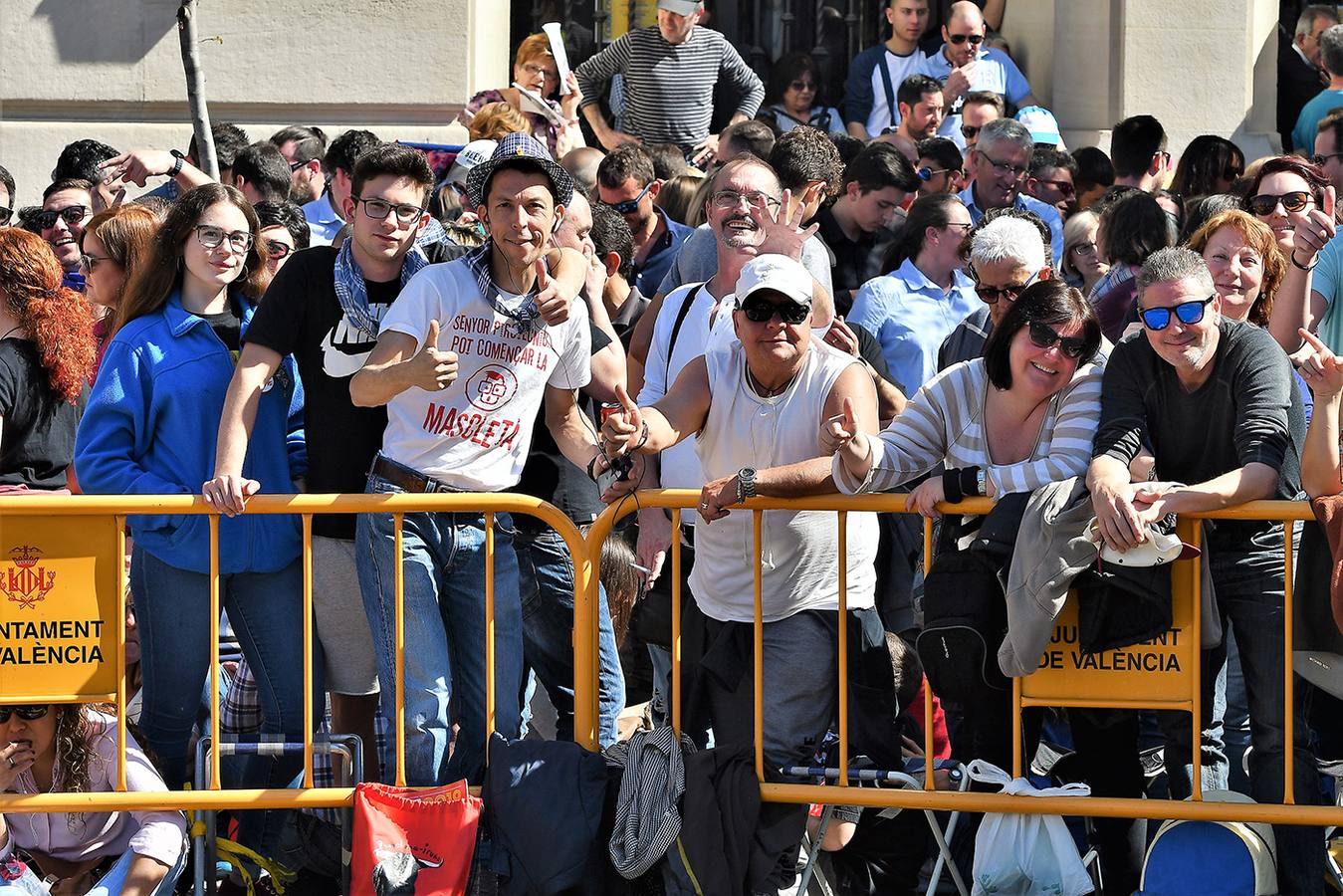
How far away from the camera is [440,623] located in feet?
18.4

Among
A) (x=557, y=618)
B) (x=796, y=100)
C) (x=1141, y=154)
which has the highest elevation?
Answer: (x=796, y=100)

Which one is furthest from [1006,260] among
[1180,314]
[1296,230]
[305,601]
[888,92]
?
[888,92]

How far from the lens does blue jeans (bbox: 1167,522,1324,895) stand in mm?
5367

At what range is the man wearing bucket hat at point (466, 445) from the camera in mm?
5555

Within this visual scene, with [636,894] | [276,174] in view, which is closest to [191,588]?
[636,894]

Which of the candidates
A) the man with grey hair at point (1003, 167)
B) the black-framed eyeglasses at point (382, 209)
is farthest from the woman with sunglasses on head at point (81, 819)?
the man with grey hair at point (1003, 167)

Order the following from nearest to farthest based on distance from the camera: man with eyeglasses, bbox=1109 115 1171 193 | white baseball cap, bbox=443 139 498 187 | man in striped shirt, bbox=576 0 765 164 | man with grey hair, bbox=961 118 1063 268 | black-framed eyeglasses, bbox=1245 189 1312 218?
black-framed eyeglasses, bbox=1245 189 1312 218
white baseball cap, bbox=443 139 498 187
man with grey hair, bbox=961 118 1063 268
man with eyeglasses, bbox=1109 115 1171 193
man in striped shirt, bbox=576 0 765 164

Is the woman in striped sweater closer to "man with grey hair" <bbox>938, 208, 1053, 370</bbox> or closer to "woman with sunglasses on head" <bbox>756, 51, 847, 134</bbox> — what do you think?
"man with grey hair" <bbox>938, 208, 1053, 370</bbox>

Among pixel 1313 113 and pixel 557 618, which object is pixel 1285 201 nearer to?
pixel 557 618

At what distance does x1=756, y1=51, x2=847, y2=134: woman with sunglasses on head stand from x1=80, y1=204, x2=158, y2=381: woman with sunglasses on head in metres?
5.67

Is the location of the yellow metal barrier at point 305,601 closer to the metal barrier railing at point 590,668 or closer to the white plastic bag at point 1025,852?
the metal barrier railing at point 590,668

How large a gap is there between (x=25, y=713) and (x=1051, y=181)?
19.5 ft

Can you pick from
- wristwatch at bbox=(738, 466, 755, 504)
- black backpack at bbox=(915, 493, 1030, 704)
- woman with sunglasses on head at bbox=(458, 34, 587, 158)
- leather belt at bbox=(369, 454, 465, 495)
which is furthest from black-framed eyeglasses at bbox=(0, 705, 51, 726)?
woman with sunglasses on head at bbox=(458, 34, 587, 158)

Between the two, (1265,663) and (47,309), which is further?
(47,309)
